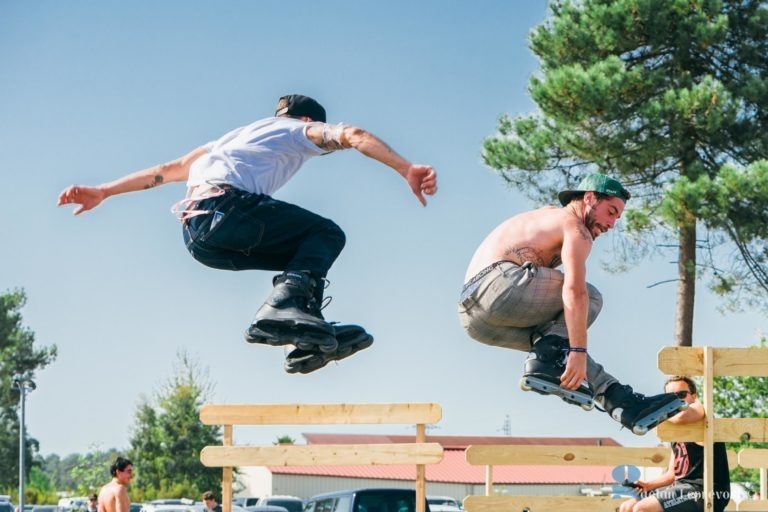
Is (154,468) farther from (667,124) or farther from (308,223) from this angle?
(308,223)

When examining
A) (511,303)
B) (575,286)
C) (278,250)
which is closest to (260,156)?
(278,250)

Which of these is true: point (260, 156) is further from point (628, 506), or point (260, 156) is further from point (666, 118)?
point (666, 118)

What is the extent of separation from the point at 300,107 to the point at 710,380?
140 inches

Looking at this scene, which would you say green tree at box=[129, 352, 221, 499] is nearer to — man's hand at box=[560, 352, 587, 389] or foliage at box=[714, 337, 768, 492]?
foliage at box=[714, 337, 768, 492]

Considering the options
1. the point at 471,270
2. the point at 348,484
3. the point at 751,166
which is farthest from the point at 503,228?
the point at 348,484

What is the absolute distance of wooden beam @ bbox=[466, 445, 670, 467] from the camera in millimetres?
9164

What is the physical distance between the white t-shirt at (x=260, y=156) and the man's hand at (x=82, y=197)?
0.67 meters

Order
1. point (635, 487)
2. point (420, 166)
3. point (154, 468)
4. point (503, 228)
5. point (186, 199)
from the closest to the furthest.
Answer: point (420, 166) → point (186, 199) → point (503, 228) → point (635, 487) → point (154, 468)

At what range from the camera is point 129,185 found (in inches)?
257

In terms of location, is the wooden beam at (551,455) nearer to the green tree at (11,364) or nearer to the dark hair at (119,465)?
the dark hair at (119,465)

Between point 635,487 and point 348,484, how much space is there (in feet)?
179

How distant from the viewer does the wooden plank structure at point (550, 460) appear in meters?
9.12

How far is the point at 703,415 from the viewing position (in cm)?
798

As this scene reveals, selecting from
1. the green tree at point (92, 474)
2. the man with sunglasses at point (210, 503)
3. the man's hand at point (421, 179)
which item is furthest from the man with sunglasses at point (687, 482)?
the green tree at point (92, 474)
